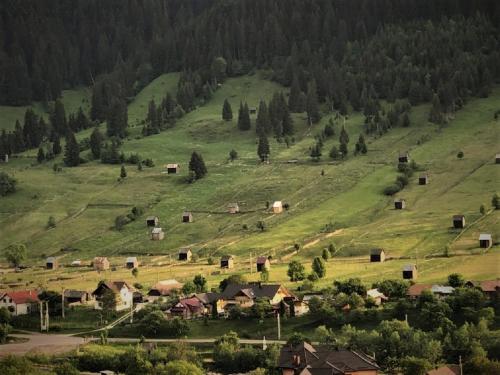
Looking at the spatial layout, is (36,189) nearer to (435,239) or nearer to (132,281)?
(132,281)

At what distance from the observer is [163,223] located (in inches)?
6014

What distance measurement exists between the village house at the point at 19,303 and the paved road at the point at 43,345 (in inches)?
338

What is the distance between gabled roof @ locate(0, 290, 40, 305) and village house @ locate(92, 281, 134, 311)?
556 cm

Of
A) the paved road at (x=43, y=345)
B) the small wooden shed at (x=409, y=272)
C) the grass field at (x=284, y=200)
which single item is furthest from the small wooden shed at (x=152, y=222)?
the paved road at (x=43, y=345)

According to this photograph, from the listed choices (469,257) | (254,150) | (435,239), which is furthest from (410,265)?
(254,150)

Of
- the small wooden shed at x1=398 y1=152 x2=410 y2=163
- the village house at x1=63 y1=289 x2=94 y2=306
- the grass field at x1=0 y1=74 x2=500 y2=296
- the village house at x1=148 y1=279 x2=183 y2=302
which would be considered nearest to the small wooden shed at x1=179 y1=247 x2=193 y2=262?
the grass field at x1=0 y1=74 x2=500 y2=296

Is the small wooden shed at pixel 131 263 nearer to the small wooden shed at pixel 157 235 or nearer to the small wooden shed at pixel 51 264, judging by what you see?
the small wooden shed at pixel 51 264

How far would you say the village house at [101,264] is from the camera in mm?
130825

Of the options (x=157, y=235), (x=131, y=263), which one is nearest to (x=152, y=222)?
(x=157, y=235)

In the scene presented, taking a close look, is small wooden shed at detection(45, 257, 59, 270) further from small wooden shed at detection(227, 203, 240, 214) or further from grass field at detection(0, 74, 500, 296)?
small wooden shed at detection(227, 203, 240, 214)

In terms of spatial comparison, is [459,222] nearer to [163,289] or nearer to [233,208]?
[233,208]

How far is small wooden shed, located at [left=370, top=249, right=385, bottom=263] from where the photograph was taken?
122m

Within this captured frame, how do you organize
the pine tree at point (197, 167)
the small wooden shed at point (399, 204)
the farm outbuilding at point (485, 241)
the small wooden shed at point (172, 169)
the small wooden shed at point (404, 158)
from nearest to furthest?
1. the farm outbuilding at point (485, 241)
2. the small wooden shed at point (399, 204)
3. the small wooden shed at point (404, 158)
4. the pine tree at point (197, 167)
5. the small wooden shed at point (172, 169)

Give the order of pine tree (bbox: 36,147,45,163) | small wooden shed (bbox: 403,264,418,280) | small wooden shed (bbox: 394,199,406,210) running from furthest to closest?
pine tree (bbox: 36,147,45,163)
small wooden shed (bbox: 394,199,406,210)
small wooden shed (bbox: 403,264,418,280)
